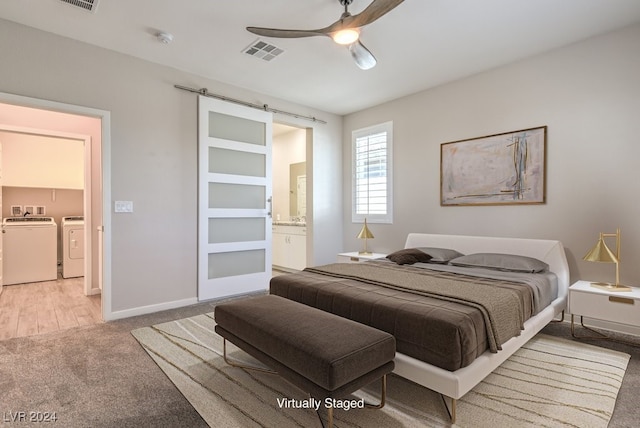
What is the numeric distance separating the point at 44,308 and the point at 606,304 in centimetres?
547

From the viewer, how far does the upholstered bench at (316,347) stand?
1.52 metres

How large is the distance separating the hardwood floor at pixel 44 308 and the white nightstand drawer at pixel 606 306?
14.2 ft

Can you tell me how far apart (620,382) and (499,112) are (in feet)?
8.97

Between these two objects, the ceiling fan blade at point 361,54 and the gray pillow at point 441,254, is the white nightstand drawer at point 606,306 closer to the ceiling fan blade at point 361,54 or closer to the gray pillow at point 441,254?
the gray pillow at point 441,254

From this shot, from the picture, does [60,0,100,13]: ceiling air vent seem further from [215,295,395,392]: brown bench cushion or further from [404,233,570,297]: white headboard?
[404,233,570,297]: white headboard

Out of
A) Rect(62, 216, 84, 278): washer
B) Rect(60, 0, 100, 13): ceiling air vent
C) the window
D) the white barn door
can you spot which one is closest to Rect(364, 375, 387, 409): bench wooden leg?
the white barn door

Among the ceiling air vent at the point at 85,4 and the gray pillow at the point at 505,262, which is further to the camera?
the gray pillow at the point at 505,262

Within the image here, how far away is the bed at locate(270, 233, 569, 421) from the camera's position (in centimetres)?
169

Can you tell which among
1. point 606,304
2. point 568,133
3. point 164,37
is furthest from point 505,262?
point 164,37

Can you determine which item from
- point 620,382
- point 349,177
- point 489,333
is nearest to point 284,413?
point 489,333

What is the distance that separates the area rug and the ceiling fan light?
95.1 inches

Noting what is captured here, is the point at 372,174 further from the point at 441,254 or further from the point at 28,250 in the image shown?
the point at 28,250

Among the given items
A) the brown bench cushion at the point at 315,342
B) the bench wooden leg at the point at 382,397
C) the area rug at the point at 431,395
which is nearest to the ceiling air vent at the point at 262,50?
the brown bench cushion at the point at 315,342

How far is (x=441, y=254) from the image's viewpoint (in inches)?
141
